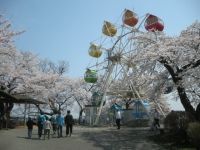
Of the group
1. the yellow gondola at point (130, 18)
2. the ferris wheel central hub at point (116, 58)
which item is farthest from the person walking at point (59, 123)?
the ferris wheel central hub at point (116, 58)

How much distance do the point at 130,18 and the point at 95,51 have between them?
5001mm

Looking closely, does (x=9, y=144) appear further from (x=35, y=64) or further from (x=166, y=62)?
(x=35, y=64)

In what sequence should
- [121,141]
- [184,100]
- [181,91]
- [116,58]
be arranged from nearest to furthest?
[121,141]
[184,100]
[181,91]
[116,58]

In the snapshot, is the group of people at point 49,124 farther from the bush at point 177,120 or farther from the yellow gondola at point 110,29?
the yellow gondola at point 110,29

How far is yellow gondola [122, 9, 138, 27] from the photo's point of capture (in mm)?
32469

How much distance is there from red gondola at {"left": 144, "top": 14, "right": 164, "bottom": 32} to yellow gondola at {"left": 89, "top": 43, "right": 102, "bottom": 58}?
728 centimetres

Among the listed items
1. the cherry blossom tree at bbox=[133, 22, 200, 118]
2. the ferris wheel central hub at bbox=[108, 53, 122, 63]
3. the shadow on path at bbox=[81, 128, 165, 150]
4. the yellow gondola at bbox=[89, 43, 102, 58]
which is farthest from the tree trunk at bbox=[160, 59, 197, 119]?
the yellow gondola at bbox=[89, 43, 102, 58]

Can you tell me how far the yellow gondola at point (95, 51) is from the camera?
117 ft

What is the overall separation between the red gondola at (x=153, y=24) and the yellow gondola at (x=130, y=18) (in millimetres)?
2947

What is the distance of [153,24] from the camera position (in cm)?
2836

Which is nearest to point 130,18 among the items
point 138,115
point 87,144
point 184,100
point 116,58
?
point 116,58

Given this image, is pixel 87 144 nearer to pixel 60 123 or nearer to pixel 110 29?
pixel 60 123

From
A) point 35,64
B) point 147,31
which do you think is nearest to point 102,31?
point 147,31

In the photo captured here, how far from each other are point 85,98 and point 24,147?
38.6m
